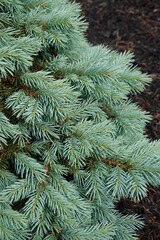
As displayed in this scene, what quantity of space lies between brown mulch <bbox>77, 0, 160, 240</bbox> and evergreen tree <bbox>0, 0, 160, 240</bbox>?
5.40 feet

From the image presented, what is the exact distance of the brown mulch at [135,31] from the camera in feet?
11.6

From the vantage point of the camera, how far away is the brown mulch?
353 cm

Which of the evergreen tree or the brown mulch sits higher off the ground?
the brown mulch

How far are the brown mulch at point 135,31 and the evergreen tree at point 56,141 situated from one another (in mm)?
1646

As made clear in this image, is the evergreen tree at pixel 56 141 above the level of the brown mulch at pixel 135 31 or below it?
below

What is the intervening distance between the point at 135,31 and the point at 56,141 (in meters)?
2.78

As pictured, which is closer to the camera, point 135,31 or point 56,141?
point 56,141

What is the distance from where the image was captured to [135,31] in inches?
161

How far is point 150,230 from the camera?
2.51 meters

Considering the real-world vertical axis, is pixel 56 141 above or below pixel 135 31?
below

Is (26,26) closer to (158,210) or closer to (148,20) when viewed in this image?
(158,210)

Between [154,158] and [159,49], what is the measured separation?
246 cm

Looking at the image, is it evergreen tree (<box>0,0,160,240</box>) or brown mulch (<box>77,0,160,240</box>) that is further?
brown mulch (<box>77,0,160,240</box>)

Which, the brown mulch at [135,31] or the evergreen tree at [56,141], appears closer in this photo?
the evergreen tree at [56,141]
